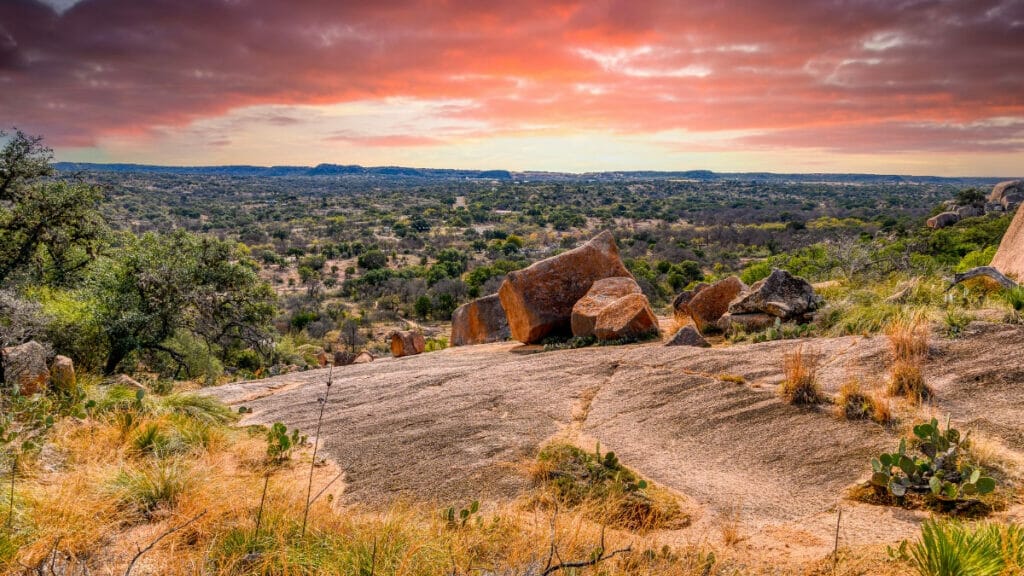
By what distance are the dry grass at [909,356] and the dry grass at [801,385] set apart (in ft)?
2.35

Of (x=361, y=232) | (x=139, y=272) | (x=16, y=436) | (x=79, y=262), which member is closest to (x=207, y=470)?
(x=16, y=436)

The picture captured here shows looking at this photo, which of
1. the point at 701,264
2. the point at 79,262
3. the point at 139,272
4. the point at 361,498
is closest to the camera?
the point at 361,498

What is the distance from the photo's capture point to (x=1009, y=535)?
3.38 meters

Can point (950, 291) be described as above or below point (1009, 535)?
above

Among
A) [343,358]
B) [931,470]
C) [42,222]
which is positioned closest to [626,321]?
[931,470]

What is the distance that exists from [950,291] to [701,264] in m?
37.1

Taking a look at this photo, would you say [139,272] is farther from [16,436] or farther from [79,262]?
[16,436]

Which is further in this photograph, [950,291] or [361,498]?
[950,291]

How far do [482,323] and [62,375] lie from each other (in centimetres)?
1065

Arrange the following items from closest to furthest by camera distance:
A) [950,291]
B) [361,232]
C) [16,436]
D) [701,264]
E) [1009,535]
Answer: [1009,535], [16,436], [950,291], [701,264], [361,232]

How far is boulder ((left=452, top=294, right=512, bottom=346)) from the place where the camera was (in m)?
17.2

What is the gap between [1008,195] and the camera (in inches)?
1944

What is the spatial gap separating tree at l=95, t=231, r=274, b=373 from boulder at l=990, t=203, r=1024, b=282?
17.1 metres

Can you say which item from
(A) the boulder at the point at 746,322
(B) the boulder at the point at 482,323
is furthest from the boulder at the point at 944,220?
(A) the boulder at the point at 746,322
